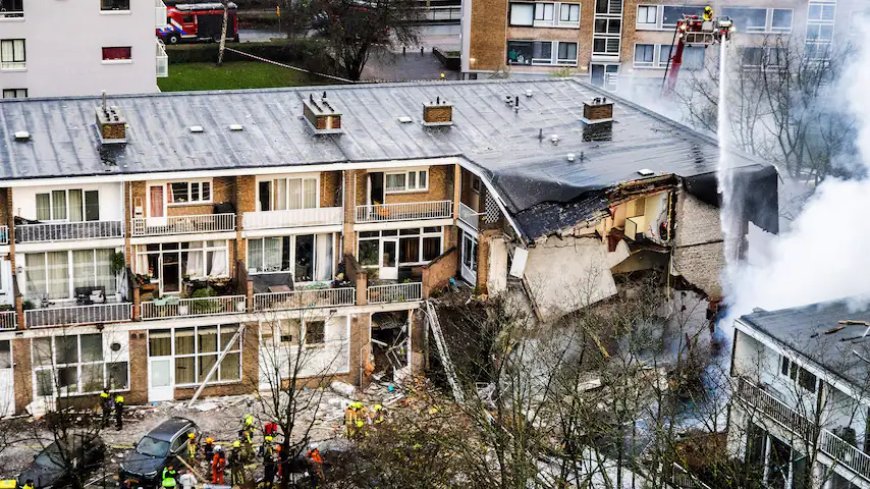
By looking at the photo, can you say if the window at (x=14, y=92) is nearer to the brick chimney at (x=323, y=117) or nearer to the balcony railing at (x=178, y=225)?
the brick chimney at (x=323, y=117)

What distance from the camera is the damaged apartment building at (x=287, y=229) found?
52156mm

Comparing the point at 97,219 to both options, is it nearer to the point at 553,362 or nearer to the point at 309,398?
the point at 309,398

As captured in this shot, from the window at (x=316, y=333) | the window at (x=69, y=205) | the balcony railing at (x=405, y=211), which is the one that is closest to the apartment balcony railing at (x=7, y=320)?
the window at (x=69, y=205)

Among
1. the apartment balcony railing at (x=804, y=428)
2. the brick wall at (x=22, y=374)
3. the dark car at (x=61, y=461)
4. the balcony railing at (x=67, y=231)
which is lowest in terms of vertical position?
the dark car at (x=61, y=461)

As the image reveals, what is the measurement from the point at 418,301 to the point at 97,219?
36.5ft

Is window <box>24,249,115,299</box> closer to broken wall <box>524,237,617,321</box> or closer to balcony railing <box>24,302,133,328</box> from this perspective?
balcony railing <box>24,302,133,328</box>

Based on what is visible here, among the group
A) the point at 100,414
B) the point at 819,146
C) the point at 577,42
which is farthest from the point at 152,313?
the point at 577,42

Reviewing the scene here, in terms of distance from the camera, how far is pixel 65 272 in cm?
5284

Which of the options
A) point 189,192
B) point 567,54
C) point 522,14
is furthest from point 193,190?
point 567,54

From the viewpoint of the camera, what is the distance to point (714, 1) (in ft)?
286

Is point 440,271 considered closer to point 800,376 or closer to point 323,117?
point 323,117

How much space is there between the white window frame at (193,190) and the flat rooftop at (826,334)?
18.4m

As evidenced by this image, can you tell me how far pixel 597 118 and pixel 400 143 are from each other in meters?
7.96

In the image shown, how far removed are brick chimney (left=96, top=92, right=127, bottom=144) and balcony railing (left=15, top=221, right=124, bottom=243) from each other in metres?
2.79
